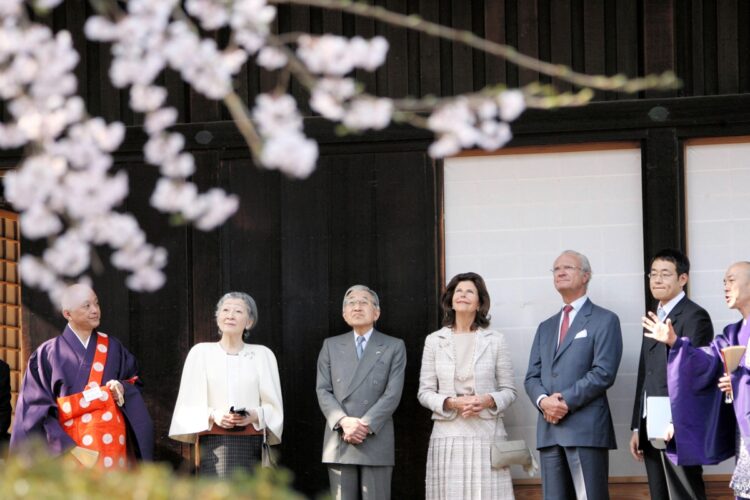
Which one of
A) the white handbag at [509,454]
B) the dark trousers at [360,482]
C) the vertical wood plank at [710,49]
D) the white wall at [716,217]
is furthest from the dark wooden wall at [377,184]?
the white handbag at [509,454]

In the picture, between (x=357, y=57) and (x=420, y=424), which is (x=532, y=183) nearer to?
(x=420, y=424)

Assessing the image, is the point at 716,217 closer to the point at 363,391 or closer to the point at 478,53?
the point at 478,53

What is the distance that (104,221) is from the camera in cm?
441

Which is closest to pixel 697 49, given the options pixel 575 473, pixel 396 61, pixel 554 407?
pixel 396 61

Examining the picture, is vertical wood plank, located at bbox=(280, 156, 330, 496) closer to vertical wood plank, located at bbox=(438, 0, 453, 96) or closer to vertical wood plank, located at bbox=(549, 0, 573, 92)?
vertical wood plank, located at bbox=(438, 0, 453, 96)

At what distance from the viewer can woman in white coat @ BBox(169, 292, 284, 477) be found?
25.8 ft

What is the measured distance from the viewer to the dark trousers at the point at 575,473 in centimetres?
753

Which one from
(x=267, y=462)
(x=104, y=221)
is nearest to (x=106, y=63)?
(x=267, y=462)

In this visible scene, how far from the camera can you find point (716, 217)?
321 inches

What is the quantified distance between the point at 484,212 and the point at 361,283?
85 centimetres

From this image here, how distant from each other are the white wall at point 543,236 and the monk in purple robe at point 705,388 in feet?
2.96

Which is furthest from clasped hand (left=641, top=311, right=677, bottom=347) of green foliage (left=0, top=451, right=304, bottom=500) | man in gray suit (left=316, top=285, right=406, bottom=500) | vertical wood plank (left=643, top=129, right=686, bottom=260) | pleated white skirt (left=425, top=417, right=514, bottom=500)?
green foliage (left=0, top=451, right=304, bottom=500)

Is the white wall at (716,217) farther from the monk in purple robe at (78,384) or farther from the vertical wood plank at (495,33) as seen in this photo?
the monk in purple robe at (78,384)

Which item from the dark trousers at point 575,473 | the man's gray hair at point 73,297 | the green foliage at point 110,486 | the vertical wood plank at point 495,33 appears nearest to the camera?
the green foliage at point 110,486
